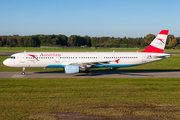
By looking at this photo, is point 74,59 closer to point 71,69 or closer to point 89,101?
point 71,69

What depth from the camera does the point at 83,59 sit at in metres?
30.5

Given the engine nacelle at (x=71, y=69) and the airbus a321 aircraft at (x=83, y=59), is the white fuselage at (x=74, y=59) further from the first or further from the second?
the engine nacelle at (x=71, y=69)

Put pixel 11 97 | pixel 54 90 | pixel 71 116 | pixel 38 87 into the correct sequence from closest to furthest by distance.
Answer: pixel 71 116 < pixel 11 97 < pixel 54 90 < pixel 38 87

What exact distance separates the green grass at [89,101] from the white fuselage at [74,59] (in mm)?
9121

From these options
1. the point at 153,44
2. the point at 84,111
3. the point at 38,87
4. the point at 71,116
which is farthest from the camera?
the point at 153,44

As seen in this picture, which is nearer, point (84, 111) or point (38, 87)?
point (84, 111)

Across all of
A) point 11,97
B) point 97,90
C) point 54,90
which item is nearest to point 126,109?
point 97,90

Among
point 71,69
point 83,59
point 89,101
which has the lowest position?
point 89,101

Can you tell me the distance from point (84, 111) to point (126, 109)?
3.03 m

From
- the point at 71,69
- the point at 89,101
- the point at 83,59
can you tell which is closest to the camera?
the point at 89,101

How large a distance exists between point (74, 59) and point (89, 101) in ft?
50.1

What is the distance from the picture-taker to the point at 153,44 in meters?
32.3

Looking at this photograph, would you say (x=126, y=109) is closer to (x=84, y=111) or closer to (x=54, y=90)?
(x=84, y=111)

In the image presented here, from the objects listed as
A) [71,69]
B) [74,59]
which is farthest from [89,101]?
[74,59]
